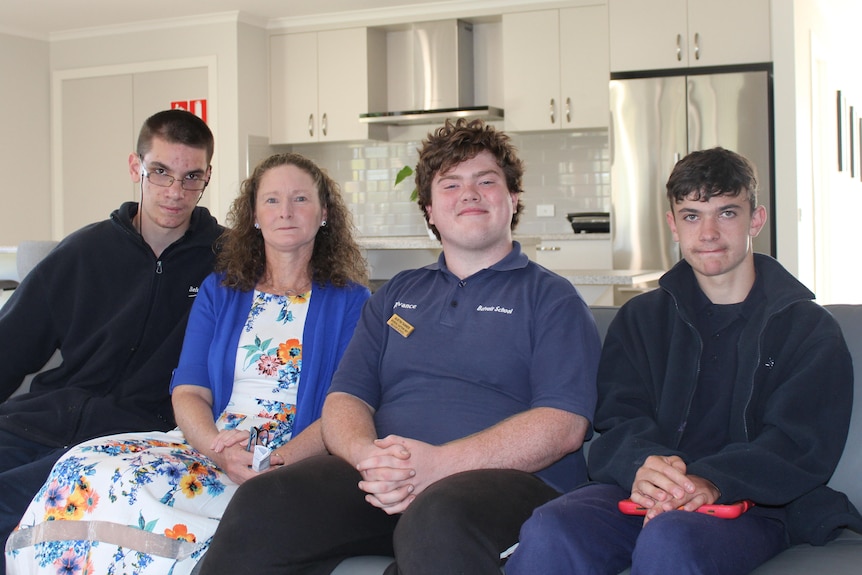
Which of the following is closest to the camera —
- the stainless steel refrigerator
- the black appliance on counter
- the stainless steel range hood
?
the stainless steel refrigerator

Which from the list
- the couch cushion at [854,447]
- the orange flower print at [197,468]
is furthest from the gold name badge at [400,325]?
the couch cushion at [854,447]

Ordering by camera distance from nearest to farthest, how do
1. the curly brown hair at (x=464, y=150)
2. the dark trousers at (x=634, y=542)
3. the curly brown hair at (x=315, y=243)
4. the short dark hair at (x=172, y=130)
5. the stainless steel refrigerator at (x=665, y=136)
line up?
1. the dark trousers at (x=634, y=542)
2. the curly brown hair at (x=464, y=150)
3. the curly brown hair at (x=315, y=243)
4. the short dark hair at (x=172, y=130)
5. the stainless steel refrigerator at (x=665, y=136)

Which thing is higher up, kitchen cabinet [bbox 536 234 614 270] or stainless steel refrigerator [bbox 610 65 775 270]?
stainless steel refrigerator [bbox 610 65 775 270]

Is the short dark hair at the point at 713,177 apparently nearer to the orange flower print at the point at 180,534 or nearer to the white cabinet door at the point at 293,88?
the orange flower print at the point at 180,534

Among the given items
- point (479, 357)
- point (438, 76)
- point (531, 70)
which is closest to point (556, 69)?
point (531, 70)

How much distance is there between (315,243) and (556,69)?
4.50 metres

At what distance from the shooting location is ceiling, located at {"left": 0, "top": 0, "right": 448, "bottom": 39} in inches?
259

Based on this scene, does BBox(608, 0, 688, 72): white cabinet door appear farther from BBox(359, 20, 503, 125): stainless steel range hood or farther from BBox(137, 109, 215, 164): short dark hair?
BBox(137, 109, 215, 164): short dark hair

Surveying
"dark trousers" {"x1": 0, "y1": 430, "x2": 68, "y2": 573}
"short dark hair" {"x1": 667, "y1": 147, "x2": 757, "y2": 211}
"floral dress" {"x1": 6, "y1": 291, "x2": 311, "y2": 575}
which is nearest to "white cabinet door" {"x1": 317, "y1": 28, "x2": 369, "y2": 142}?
"dark trousers" {"x1": 0, "y1": 430, "x2": 68, "y2": 573}

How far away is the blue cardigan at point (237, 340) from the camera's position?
7.08 ft

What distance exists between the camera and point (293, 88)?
7.29 meters

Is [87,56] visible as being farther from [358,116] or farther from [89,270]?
[89,270]

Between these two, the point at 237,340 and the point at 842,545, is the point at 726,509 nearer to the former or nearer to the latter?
the point at 842,545

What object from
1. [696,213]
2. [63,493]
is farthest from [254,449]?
[696,213]
